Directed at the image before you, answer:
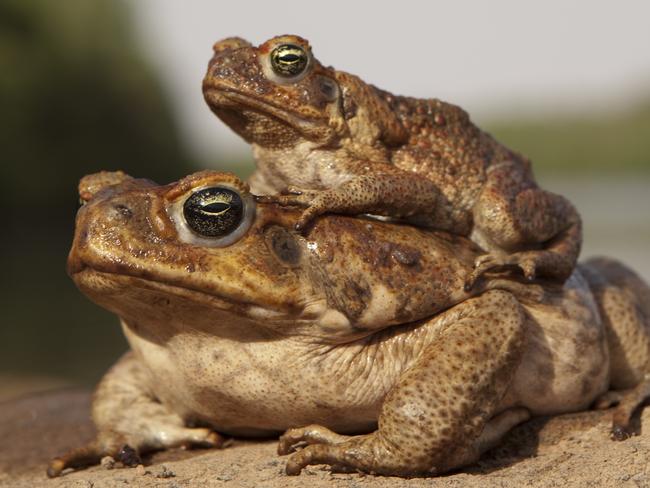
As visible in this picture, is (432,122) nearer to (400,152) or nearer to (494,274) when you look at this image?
(400,152)

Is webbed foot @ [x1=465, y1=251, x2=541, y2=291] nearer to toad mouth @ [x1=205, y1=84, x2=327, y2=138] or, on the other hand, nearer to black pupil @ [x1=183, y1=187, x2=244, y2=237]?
toad mouth @ [x1=205, y1=84, x2=327, y2=138]

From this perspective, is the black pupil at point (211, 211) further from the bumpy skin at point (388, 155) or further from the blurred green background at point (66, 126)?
the blurred green background at point (66, 126)

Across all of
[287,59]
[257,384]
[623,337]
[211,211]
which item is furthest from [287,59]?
[623,337]

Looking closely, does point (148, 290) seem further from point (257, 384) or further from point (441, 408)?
point (441, 408)

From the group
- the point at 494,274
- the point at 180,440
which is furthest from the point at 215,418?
the point at 494,274

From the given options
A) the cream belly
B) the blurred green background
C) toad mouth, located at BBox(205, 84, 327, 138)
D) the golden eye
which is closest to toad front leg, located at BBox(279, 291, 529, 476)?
the cream belly

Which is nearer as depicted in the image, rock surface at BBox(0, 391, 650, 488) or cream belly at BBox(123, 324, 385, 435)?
rock surface at BBox(0, 391, 650, 488)
